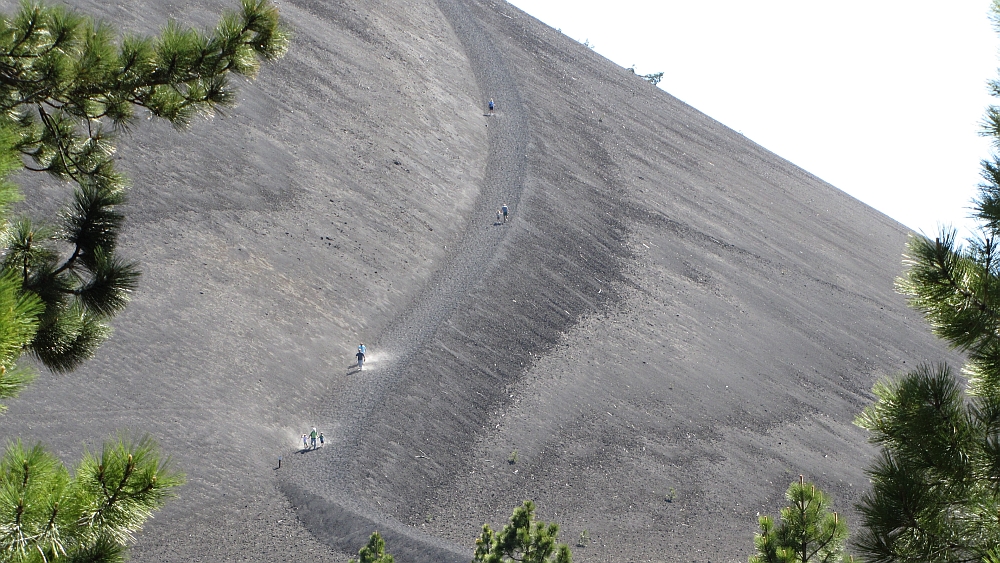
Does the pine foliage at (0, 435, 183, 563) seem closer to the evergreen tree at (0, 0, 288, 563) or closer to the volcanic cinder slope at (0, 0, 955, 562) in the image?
the evergreen tree at (0, 0, 288, 563)

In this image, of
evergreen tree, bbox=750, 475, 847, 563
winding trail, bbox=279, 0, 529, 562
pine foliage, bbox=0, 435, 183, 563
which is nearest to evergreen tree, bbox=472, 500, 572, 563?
winding trail, bbox=279, 0, 529, 562

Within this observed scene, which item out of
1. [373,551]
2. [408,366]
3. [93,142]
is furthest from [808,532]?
[408,366]

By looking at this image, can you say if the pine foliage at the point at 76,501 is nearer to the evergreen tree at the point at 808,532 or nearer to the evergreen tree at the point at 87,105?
the evergreen tree at the point at 87,105

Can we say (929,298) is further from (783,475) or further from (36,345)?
(783,475)

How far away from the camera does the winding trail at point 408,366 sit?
54.6ft

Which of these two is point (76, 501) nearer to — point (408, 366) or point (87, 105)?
point (87, 105)

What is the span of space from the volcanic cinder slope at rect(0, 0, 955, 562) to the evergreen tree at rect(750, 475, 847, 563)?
386 inches

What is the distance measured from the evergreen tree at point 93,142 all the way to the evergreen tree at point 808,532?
477cm

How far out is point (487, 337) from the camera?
26016mm

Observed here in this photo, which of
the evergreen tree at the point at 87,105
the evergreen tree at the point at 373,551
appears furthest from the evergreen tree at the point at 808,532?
the evergreen tree at the point at 373,551

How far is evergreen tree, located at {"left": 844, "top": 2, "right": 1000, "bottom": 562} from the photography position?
4.72 m

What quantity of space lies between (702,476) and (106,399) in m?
14.3

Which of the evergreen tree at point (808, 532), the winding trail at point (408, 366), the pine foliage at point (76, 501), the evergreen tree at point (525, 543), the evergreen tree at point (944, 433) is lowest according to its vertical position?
the winding trail at point (408, 366)

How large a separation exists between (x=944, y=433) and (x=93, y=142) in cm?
668
